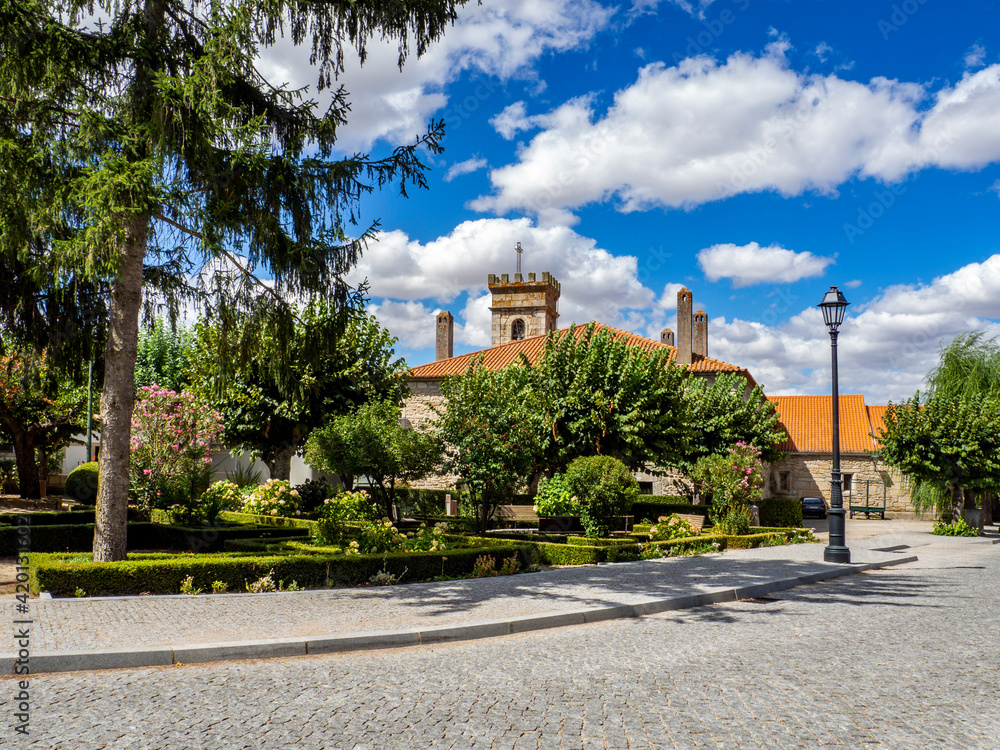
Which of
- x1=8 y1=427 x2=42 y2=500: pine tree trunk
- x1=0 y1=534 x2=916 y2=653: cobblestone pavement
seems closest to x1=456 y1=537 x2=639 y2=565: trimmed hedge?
x1=0 y1=534 x2=916 y2=653: cobblestone pavement

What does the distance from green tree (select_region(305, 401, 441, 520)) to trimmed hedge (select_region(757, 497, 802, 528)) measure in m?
13.9

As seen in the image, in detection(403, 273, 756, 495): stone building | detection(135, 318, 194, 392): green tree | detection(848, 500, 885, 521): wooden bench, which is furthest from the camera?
detection(135, 318, 194, 392): green tree

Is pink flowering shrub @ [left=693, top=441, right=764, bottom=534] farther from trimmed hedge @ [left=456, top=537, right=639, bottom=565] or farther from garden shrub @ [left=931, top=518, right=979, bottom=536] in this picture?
garden shrub @ [left=931, top=518, right=979, bottom=536]

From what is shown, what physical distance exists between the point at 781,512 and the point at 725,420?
3.79m

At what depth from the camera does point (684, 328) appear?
36.2m

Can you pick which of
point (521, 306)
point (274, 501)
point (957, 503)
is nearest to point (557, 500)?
point (274, 501)

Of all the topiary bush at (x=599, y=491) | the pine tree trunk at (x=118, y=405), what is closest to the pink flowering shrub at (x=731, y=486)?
the topiary bush at (x=599, y=491)

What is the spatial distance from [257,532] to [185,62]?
8.53 m

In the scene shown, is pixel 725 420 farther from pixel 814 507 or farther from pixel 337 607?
pixel 337 607

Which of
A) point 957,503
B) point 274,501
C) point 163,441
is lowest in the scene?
point 957,503

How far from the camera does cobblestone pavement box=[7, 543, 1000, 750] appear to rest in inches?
172

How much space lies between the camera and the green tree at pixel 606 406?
68.3 feet

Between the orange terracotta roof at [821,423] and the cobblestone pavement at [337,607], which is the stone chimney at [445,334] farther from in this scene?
the cobblestone pavement at [337,607]

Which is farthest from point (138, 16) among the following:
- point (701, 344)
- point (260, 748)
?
point (701, 344)
